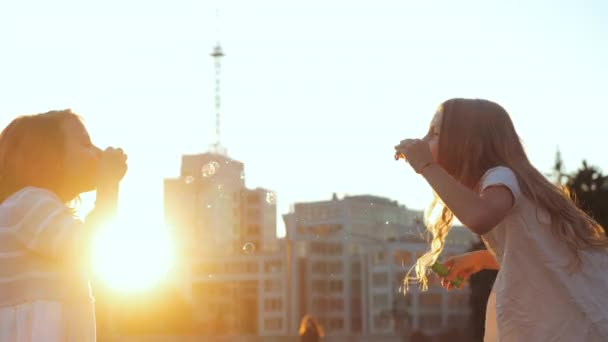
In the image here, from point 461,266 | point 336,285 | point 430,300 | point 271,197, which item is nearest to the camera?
point 461,266

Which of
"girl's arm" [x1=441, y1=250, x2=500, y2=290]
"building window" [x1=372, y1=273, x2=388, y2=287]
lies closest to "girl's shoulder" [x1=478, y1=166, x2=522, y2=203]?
"girl's arm" [x1=441, y1=250, x2=500, y2=290]

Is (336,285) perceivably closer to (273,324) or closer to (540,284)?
(273,324)

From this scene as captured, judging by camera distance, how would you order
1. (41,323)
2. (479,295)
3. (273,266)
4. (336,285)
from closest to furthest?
(41,323) < (479,295) < (336,285) < (273,266)

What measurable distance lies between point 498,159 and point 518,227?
35cm

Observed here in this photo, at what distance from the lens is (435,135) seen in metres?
5.33

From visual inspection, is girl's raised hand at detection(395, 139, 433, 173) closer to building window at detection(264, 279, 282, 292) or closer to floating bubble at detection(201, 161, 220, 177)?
floating bubble at detection(201, 161, 220, 177)

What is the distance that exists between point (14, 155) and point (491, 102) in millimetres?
2066

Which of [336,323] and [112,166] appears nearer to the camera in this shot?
[112,166]

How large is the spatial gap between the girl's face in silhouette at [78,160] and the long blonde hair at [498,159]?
1.49 metres

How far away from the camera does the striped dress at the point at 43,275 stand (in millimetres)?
4656

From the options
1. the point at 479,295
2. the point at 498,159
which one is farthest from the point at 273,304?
the point at 498,159

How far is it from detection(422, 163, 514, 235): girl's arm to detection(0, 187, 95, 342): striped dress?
143 cm

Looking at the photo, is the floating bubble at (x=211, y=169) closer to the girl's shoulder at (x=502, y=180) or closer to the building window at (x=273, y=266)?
the girl's shoulder at (x=502, y=180)

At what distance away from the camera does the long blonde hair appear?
16.5 feet
